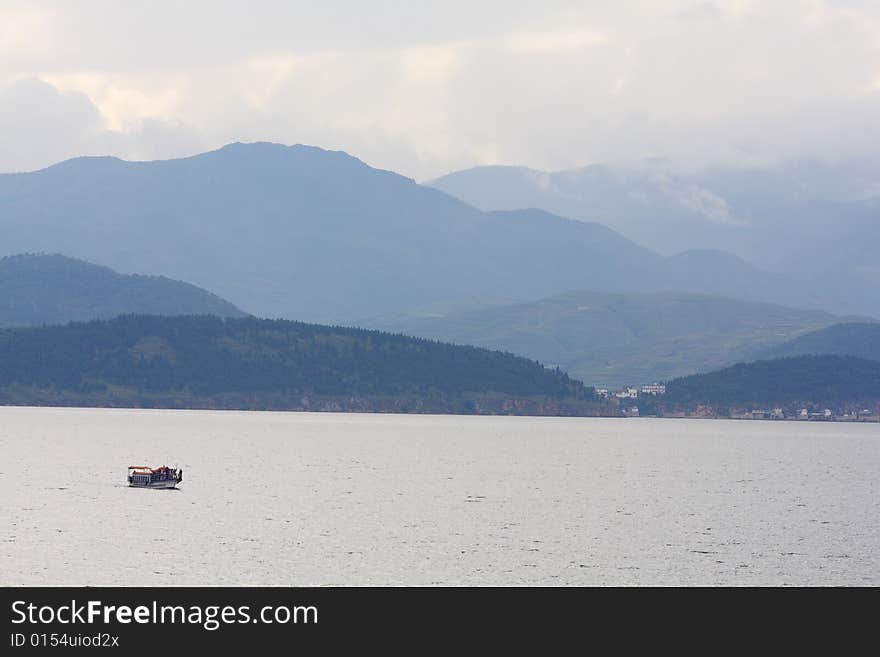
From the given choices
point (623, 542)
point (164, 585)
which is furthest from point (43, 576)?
point (623, 542)

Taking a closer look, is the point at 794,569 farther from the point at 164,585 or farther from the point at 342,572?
the point at 164,585

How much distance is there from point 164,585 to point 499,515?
75.1 meters

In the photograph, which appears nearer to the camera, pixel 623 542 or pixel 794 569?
pixel 794 569

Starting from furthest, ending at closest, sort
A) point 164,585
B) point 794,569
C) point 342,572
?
point 794,569 → point 342,572 → point 164,585
